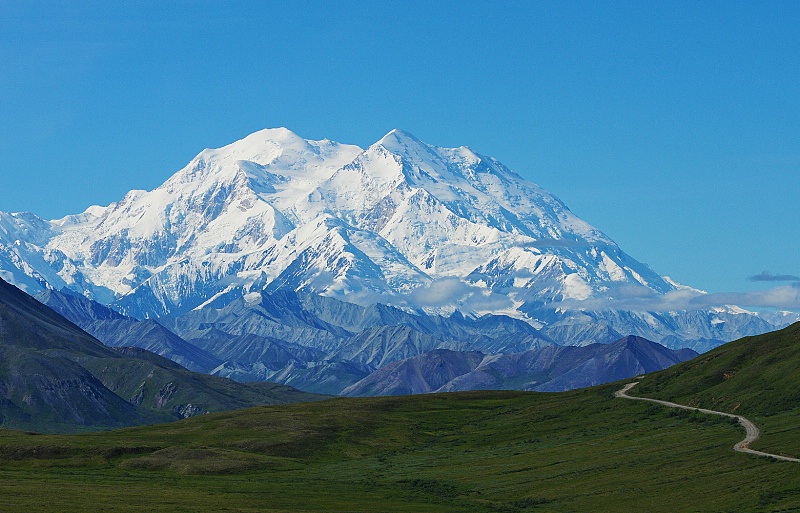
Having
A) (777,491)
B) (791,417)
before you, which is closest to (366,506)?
(777,491)

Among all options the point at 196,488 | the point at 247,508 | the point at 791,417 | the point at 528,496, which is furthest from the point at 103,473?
the point at 791,417

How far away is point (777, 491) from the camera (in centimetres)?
13562

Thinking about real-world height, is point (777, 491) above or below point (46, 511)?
below

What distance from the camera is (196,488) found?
583ft

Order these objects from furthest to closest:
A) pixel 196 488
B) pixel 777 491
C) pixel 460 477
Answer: pixel 460 477
pixel 196 488
pixel 777 491

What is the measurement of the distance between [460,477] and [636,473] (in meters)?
32.6

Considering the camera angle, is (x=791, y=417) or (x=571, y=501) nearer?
(x=571, y=501)

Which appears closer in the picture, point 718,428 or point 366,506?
point 366,506

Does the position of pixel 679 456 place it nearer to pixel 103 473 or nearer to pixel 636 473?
pixel 636 473

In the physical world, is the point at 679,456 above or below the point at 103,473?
below

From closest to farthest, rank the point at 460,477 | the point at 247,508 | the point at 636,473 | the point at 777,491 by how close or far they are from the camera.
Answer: the point at 777,491
the point at 247,508
the point at 636,473
the point at 460,477

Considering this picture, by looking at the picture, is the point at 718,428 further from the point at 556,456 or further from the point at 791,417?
the point at 556,456

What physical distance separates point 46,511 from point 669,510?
69.7 meters

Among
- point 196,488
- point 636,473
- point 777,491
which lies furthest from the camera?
point 196,488
